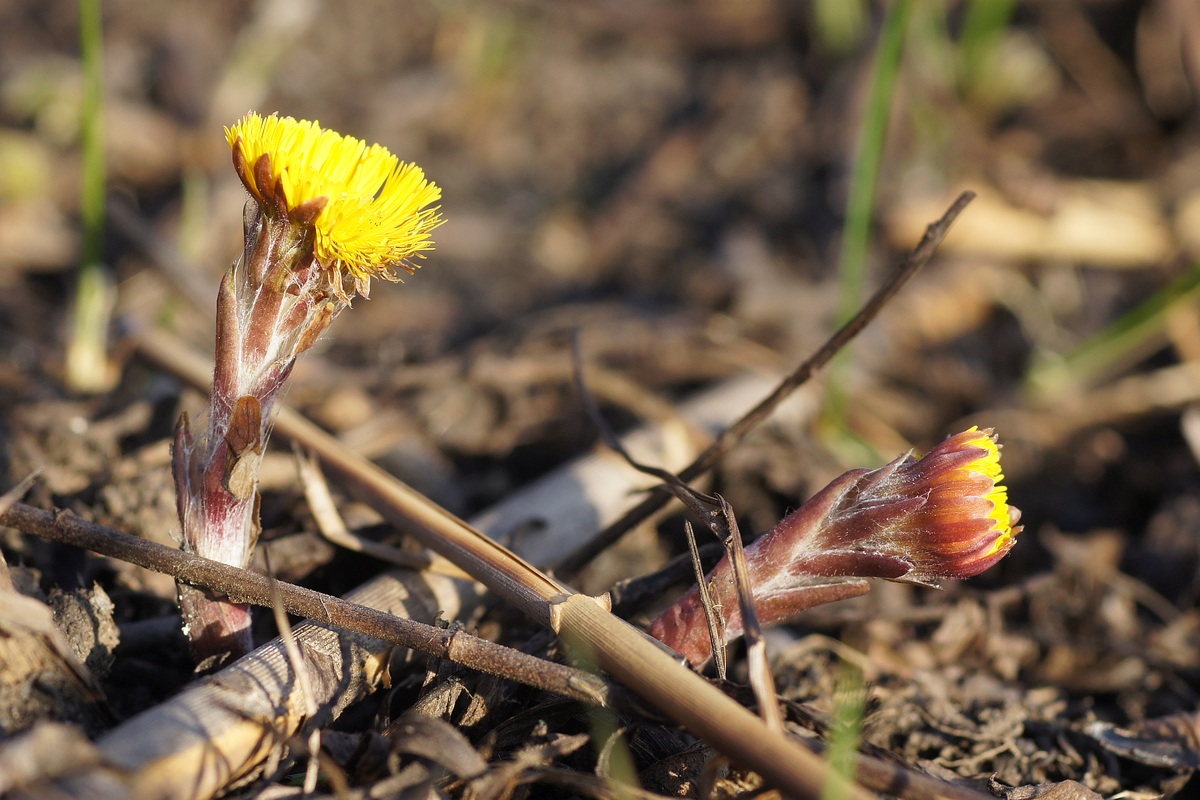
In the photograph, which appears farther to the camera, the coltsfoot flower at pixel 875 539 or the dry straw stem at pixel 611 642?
the coltsfoot flower at pixel 875 539

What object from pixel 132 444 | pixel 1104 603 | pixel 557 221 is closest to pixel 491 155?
pixel 557 221

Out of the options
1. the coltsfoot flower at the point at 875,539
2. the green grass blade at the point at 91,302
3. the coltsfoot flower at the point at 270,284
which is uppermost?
the green grass blade at the point at 91,302

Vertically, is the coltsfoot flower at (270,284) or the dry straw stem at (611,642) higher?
the coltsfoot flower at (270,284)

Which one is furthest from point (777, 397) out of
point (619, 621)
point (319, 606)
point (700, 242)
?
point (700, 242)

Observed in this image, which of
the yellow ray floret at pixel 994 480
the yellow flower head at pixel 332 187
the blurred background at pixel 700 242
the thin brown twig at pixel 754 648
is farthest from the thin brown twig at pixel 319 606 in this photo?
the yellow ray floret at pixel 994 480

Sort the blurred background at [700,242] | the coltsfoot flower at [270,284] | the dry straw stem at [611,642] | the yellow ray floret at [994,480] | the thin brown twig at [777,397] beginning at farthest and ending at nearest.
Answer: the blurred background at [700,242]
the thin brown twig at [777,397]
the yellow ray floret at [994,480]
the coltsfoot flower at [270,284]
the dry straw stem at [611,642]

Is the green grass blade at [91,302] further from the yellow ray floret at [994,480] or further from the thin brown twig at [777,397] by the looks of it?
the yellow ray floret at [994,480]

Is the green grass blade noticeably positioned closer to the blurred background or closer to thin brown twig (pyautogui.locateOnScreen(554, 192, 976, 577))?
the blurred background

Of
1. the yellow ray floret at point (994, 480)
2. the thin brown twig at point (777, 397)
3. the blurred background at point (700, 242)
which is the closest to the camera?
the yellow ray floret at point (994, 480)
